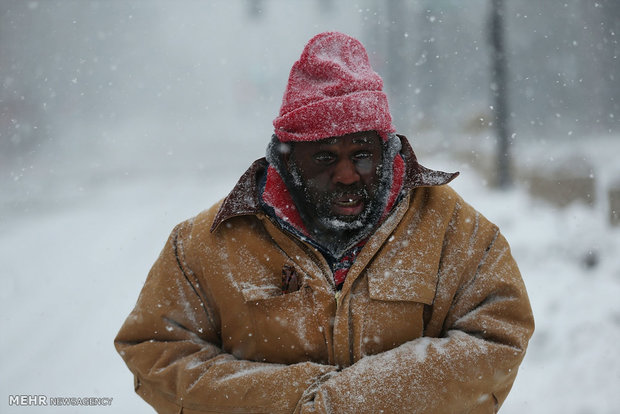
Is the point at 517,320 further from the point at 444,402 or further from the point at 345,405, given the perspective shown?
the point at 345,405

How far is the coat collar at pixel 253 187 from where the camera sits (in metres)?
2.13

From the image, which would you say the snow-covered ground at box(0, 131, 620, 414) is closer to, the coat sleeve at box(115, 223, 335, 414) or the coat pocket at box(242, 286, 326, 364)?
the coat sleeve at box(115, 223, 335, 414)

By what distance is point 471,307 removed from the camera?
83.0 inches

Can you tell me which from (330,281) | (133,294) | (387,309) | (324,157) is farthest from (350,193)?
(133,294)

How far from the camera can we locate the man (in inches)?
78.5

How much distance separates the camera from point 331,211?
6.98 feet

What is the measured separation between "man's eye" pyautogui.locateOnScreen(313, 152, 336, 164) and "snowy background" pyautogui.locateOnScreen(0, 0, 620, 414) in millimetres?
2643

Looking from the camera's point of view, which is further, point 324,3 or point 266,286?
point 324,3

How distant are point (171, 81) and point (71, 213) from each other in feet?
96.0

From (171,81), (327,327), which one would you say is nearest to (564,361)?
(327,327)

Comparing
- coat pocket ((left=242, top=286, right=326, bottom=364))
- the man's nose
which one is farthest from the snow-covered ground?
the man's nose

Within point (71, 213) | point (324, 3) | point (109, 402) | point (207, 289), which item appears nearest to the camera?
point (207, 289)

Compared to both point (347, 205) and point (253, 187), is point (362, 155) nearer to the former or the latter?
point (347, 205)

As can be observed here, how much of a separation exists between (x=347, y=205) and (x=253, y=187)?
0.37 metres
